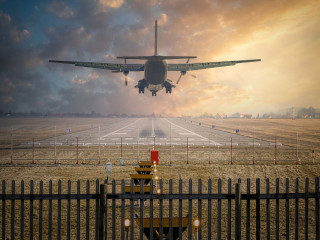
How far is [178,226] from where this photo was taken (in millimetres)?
5281

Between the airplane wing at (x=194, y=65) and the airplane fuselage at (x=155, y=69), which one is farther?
the airplane wing at (x=194, y=65)

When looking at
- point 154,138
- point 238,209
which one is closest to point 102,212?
point 238,209

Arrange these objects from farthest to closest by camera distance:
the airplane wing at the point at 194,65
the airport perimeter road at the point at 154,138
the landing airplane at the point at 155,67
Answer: the airplane wing at the point at 194,65 → the airport perimeter road at the point at 154,138 → the landing airplane at the point at 155,67

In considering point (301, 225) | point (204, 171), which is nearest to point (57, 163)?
point (204, 171)

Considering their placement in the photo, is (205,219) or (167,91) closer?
(205,219)

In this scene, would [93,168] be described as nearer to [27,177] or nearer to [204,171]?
[27,177]

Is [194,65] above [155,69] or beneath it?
above

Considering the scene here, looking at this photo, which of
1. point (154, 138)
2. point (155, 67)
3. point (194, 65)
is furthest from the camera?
point (194, 65)

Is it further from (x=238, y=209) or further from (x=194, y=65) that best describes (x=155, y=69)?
(x=238, y=209)

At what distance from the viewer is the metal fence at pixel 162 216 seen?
4801 millimetres

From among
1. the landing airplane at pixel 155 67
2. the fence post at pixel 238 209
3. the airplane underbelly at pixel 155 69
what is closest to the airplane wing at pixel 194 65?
the landing airplane at pixel 155 67

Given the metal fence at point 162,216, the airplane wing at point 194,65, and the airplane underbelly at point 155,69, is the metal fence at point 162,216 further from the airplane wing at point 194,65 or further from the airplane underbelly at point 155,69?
the airplane wing at point 194,65

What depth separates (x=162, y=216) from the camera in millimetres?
4926

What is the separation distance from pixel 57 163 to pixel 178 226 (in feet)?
51.1
